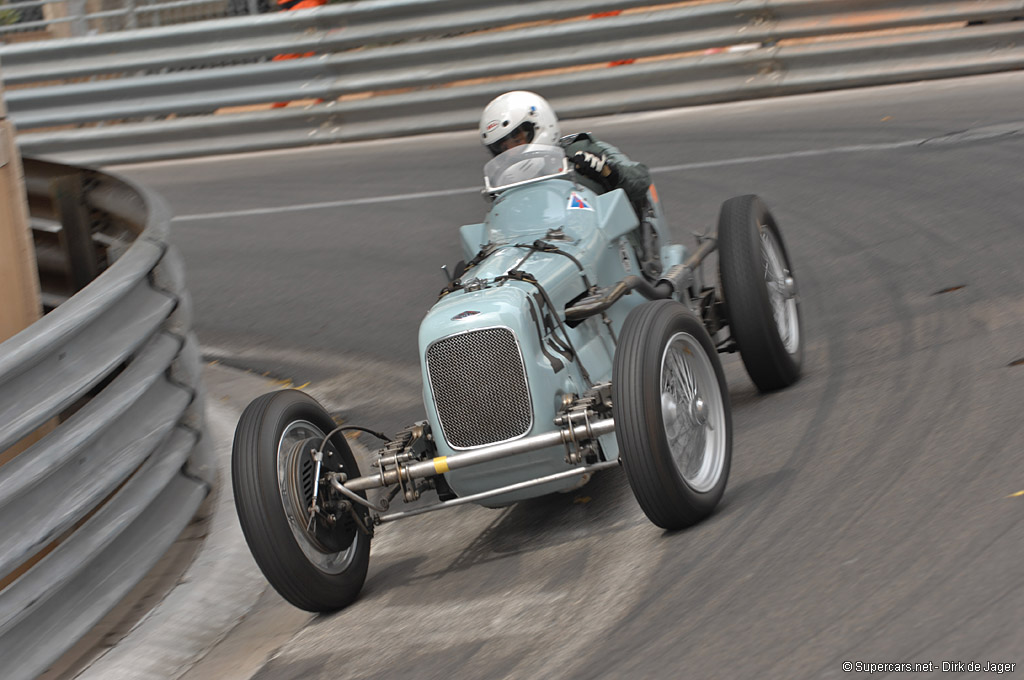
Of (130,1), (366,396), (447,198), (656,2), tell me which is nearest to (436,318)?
(366,396)

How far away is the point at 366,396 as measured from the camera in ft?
24.5

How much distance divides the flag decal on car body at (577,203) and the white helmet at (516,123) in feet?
1.33

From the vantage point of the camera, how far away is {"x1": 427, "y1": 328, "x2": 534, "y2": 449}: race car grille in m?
4.91

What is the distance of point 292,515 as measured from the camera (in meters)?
4.83

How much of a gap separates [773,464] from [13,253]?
3.27 m

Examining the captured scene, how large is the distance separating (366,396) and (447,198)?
14.2 ft

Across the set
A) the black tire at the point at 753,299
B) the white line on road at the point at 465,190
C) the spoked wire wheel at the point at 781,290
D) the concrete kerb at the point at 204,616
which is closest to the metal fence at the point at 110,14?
the white line on road at the point at 465,190

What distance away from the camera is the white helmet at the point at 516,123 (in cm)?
A: 628

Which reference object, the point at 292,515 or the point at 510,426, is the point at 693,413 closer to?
the point at 510,426

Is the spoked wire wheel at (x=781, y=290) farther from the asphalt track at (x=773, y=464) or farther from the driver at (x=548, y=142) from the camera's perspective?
the driver at (x=548, y=142)

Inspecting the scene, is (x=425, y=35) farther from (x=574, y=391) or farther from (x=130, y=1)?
(x=574, y=391)

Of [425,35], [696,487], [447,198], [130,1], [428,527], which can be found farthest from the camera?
[130,1]

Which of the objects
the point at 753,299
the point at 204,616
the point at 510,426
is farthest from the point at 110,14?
the point at 510,426

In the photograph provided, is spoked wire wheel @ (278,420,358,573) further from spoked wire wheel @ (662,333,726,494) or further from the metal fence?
the metal fence
